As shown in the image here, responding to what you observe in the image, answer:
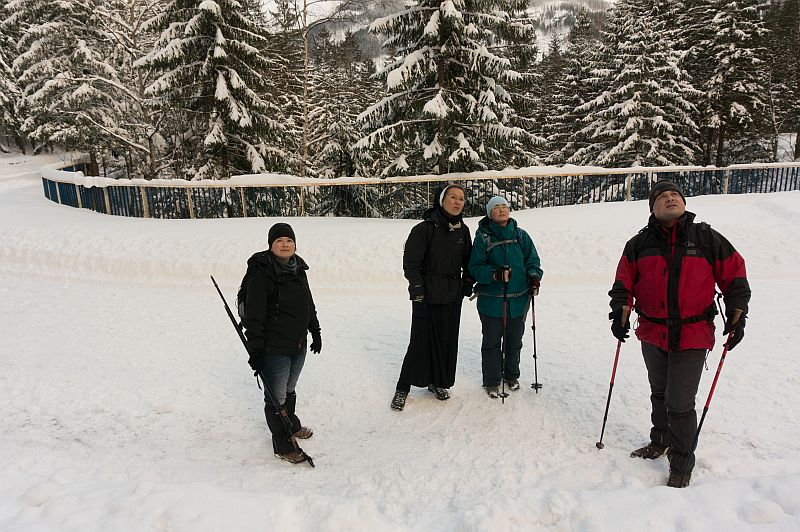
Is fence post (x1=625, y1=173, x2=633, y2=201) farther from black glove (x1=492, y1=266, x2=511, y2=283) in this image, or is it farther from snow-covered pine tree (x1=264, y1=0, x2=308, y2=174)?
snow-covered pine tree (x1=264, y1=0, x2=308, y2=174)

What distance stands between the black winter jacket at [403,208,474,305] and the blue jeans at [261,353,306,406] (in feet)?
4.29

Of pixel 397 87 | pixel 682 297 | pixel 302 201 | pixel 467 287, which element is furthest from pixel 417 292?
pixel 397 87

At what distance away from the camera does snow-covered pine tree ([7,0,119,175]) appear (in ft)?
64.2

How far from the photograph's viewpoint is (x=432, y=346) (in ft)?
15.4

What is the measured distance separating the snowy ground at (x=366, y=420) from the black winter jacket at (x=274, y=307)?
40.4 inches

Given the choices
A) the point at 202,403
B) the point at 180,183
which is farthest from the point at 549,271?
the point at 180,183

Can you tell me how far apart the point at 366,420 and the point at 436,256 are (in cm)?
179

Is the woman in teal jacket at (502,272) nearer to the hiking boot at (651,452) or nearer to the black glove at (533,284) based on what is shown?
the black glove at (533,284)

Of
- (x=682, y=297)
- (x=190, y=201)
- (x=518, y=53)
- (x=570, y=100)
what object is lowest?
(x=682, y=297)

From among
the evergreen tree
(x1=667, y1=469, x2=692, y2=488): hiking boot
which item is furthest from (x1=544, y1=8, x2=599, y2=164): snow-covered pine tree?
(x1=667, y1=469, x2=692, y2=488): hiking boot

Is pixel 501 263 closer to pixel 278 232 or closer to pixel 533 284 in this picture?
pixel 533 284

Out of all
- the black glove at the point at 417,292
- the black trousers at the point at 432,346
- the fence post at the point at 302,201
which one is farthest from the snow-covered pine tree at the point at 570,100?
the black glove at the point at 417,292

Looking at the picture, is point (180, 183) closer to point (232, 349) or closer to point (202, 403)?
point (232, 349)

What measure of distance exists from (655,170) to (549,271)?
6.20m
